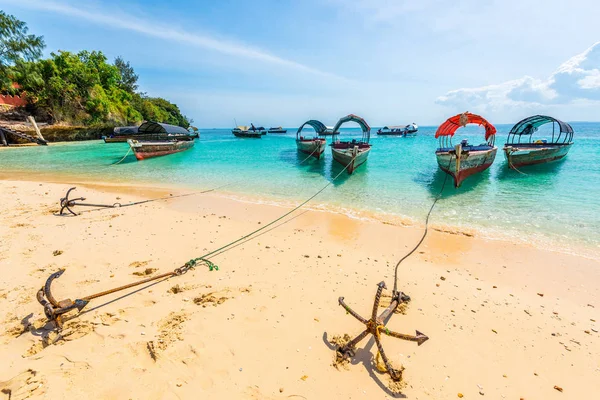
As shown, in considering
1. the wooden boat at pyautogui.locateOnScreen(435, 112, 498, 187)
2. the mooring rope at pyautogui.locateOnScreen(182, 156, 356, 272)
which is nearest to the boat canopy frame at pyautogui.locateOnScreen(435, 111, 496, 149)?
the wooden boat at pyautogui.locateOnScreen(435, 112, 498, 187)

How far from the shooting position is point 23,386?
240 cm

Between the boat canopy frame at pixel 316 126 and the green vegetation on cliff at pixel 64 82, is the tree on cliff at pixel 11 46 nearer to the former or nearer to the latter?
the green vegetation on cliff at pixel 64 82

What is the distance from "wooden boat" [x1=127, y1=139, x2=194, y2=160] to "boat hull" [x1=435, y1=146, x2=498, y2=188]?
76.8ft

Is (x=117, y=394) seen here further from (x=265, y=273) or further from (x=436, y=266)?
(x=436, y=266)

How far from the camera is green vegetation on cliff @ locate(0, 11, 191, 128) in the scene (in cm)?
3459

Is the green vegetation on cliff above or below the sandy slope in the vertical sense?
above

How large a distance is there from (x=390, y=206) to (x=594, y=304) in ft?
19.3

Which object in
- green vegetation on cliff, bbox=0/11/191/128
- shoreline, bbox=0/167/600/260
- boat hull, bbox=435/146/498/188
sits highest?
green vegetation on cliff, bbox=0/11/191/128

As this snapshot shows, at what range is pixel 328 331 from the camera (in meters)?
3.48

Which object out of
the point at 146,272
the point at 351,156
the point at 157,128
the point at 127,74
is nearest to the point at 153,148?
the point at 157,128

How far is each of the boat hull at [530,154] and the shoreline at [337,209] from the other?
12493mm

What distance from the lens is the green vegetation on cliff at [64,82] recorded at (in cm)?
3459

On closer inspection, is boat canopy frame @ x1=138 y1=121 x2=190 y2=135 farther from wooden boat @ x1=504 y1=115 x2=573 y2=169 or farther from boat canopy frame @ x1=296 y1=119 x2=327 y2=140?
wooden boat @ x1=504 y1=115 x2=573 y2=169

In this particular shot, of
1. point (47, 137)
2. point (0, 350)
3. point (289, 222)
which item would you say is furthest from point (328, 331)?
point (47, 137)
